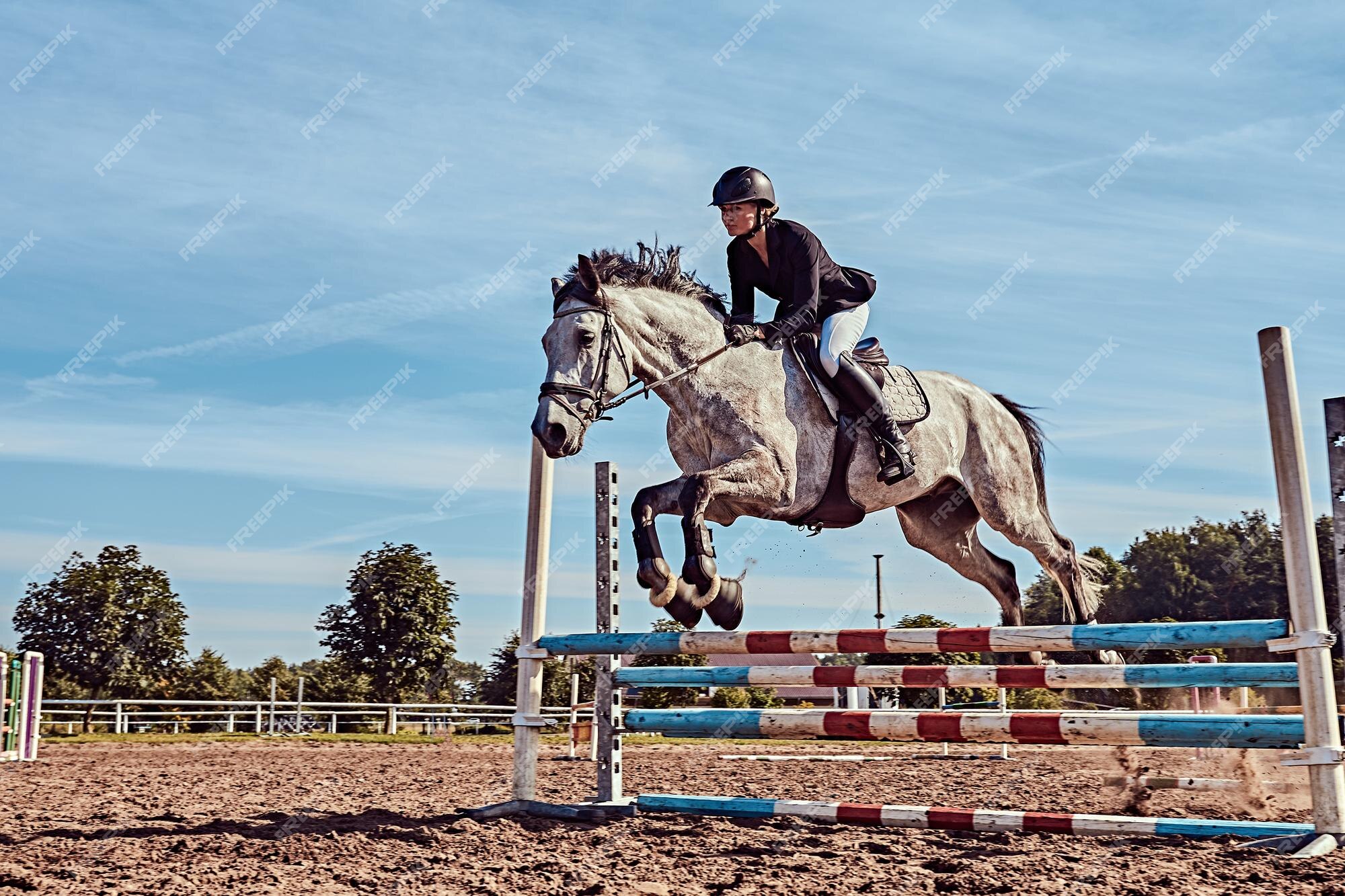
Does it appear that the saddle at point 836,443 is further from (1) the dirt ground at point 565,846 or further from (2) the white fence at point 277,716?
(2) the white fence at point 277,716

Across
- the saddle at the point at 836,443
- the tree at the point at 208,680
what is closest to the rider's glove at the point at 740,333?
the saddle at the point at 836,443

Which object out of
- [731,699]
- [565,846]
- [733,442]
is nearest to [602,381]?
[733,442]

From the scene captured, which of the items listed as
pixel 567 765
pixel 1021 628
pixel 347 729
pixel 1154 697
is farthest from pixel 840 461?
pixel 347 729

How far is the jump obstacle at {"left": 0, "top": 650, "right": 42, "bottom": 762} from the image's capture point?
38.2 ft

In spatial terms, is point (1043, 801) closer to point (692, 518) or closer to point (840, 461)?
point (840, 461)

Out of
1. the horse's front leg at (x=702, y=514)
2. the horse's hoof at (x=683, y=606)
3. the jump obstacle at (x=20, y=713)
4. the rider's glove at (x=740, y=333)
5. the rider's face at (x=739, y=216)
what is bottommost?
the jump obstacle at (x=20, y=713)

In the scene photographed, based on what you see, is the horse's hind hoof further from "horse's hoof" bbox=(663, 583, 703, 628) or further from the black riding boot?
the black riding boot

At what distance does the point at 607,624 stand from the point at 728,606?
0.76 m

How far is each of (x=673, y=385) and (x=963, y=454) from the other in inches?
78.6

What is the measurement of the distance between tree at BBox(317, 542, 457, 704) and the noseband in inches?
800

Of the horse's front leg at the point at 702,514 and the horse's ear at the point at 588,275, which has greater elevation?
the horse's ear at the point at 588,275

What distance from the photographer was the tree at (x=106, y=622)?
2197cm

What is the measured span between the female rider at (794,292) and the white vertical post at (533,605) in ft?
4.10

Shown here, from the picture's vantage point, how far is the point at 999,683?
4848mm
